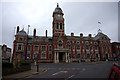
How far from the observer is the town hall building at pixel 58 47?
131ft

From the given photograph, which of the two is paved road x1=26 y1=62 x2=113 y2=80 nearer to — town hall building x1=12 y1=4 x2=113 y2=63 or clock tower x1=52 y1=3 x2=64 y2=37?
town hall building x1=12 y1=4 x2=113 y2=63

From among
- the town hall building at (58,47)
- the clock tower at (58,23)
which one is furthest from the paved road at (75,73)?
the clock tower at (58,23)

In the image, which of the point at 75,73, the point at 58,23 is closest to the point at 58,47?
the point at 58,23

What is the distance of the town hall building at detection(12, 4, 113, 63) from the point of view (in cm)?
3988

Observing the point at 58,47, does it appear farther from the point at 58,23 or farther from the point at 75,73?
the point at 75,73

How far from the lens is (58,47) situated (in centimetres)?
4162

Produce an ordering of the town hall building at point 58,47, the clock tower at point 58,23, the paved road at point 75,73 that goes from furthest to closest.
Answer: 1. the clock tower at point 58,23
2. the town hall building at point 58,47
3. the paved road at point 75,73

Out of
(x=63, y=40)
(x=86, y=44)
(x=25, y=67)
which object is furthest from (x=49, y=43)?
(x=25, y=67)

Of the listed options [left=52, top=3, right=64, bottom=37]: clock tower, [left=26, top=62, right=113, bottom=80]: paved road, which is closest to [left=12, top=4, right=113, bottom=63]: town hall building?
[left=52, top=3, right=64, bottom=37]: clock tower

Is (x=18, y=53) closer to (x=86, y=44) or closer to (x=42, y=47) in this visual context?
(x=42, y=47)

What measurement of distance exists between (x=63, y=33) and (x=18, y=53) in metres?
22.2

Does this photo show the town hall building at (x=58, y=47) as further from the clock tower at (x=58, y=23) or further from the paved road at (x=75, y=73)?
the paved road at (x=75, y=73)

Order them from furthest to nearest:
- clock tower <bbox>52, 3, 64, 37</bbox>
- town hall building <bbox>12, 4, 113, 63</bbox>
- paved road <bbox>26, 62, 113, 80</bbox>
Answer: clock tower <bbox>52, 3, 64, 37</bbox>
town hall building <bbox>12, 4, 113, 63</bbox>
paved road <bbox>26, 62, 113, 80</bbox>

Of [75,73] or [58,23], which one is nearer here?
[75,73]
